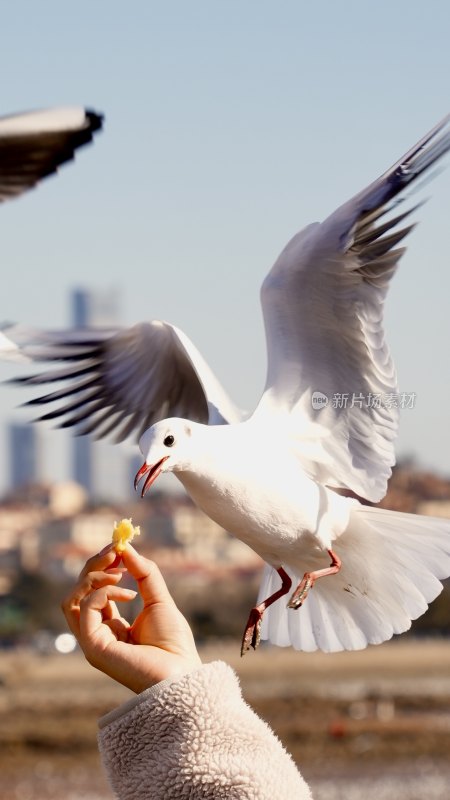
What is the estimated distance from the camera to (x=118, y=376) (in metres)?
3.57

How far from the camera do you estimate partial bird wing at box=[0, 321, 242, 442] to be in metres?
3.43

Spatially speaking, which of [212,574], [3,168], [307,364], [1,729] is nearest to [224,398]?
[307,364]

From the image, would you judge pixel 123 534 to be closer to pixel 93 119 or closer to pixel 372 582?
pixel 372 582

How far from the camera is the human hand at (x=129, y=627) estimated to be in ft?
5.56

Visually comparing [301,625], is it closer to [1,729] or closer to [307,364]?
[307,364]

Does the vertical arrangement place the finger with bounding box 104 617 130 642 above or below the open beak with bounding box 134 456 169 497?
below

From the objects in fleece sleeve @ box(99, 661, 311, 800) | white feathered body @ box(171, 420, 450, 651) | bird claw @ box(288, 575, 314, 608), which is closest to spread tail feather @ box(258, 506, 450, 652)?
white feathered body @ box(171, 420, 450, 651)

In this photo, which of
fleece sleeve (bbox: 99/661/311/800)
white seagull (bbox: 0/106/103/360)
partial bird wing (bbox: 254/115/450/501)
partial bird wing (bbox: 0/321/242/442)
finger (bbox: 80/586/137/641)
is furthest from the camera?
white seagull (bbox: 0/106/103/360)

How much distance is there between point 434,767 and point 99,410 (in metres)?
14.3

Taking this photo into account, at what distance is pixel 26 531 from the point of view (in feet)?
173

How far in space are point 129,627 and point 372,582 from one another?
1391mm

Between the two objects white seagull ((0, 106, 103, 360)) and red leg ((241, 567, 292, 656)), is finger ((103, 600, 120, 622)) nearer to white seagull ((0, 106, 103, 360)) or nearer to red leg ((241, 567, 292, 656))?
red leg ((241, 567, 292, 656))

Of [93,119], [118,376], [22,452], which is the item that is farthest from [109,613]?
[22,452]

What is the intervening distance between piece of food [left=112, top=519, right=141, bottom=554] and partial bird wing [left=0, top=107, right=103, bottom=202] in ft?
6.43
